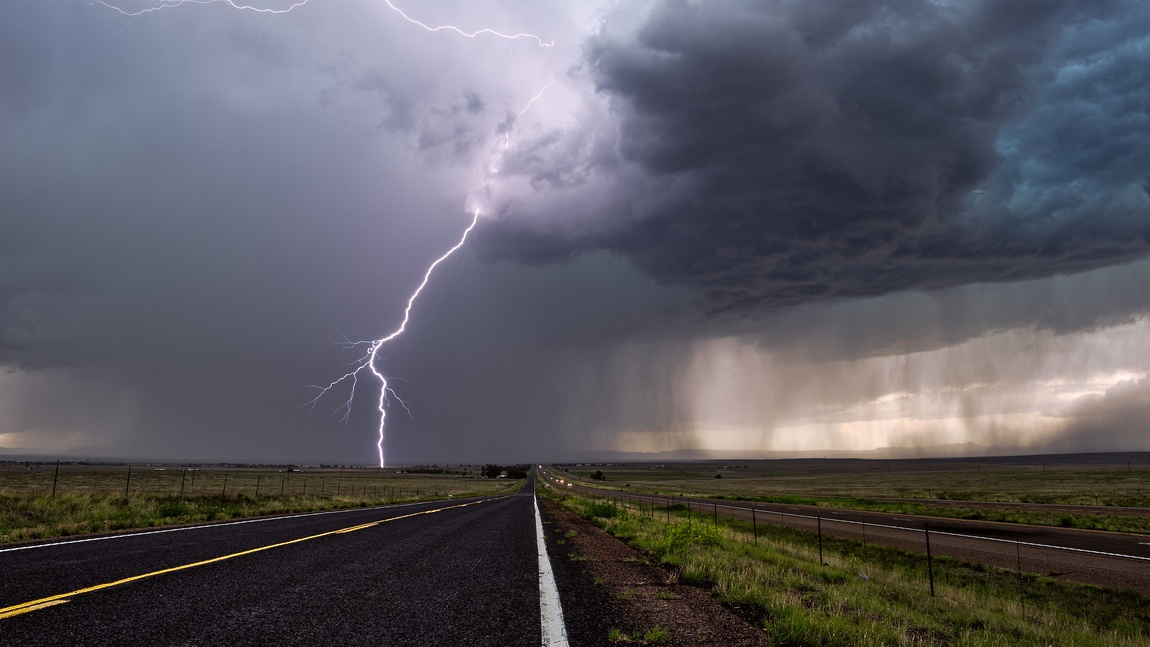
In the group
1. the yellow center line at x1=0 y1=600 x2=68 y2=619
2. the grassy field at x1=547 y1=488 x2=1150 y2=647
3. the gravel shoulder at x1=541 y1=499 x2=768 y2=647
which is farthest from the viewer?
the grassy field at x1=547 y1=488 x2=1150 y2=647

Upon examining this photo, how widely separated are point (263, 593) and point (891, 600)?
474 inches

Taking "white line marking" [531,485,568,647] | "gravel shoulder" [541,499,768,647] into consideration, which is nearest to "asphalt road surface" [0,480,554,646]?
"white line marking" [531,485,568,647]

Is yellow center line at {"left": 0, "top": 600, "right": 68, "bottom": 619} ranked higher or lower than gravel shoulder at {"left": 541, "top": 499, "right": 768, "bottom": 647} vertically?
higher

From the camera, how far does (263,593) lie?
677 centimetres

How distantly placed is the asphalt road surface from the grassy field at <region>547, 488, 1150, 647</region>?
9.70 ft

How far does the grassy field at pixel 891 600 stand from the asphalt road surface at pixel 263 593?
9.70ft

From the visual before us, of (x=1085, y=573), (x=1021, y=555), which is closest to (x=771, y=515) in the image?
(x=1021, y=555)

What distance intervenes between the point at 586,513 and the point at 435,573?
20393 mm

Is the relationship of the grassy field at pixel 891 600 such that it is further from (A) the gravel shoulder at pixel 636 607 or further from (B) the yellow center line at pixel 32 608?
(B) the yellow center line at pixel 32 608

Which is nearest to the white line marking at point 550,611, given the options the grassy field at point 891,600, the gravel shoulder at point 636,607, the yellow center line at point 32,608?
the gravel shoulder at point 636,607

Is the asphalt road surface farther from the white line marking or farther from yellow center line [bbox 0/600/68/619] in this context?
the white line marking

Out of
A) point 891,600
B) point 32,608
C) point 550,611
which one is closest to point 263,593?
point 32,608

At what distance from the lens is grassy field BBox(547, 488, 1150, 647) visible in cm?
696

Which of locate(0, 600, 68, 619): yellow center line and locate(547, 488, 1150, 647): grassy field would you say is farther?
locate(547, 488, 1150, 647): grassy field
